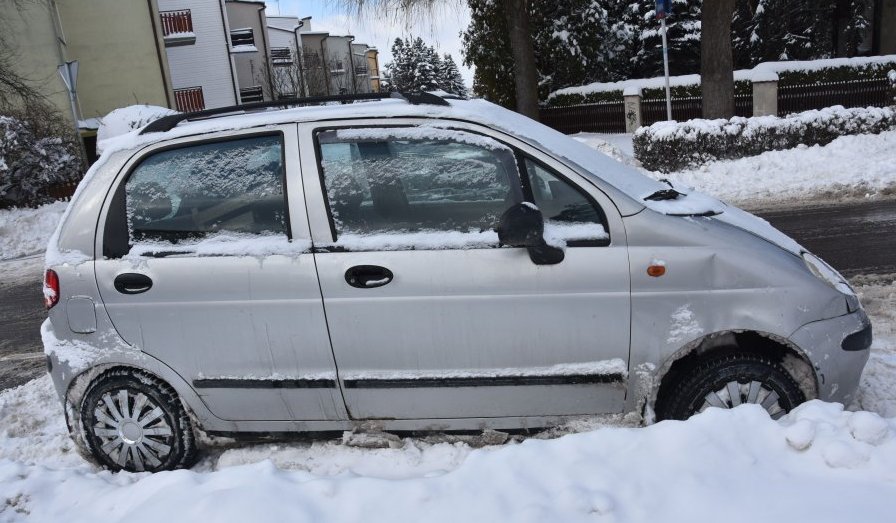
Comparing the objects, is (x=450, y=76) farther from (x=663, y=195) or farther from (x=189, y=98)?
(x=663, y=195)

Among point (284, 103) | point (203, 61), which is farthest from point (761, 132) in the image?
point (203, 61)

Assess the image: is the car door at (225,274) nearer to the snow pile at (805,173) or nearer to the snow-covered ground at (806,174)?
the snow-covered ground at (806,174)

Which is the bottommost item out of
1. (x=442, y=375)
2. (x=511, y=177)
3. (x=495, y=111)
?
(x=442, y=375)

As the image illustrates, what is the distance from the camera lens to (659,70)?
29.4 meters

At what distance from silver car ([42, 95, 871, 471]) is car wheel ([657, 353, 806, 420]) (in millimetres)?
10

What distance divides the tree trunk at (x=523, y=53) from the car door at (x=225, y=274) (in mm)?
18653

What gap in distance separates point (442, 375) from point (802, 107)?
19.9 m

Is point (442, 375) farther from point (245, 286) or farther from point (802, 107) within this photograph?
point (802, 107)

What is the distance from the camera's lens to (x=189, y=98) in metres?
39.3

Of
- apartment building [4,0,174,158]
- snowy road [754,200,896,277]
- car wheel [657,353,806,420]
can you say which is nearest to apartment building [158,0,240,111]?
apartment building [4,0,174,158]

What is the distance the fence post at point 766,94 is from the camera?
19188 millimetres

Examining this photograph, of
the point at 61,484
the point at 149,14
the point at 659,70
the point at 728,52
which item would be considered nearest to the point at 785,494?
the point at 61,484

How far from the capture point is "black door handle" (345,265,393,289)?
352 cm

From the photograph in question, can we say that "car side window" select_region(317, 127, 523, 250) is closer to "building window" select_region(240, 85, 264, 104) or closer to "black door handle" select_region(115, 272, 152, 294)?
"black door handle" select_region(115, 272, 152, 294)
